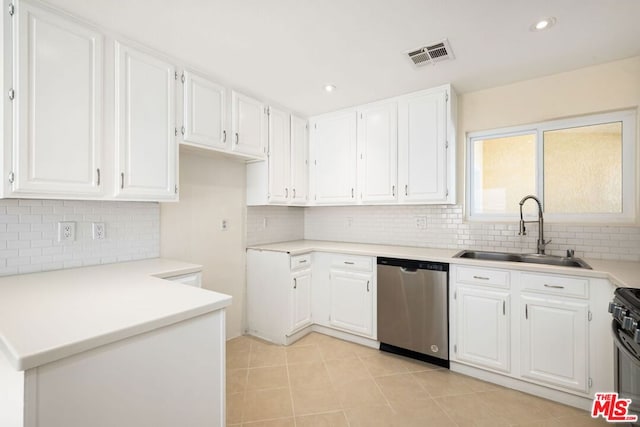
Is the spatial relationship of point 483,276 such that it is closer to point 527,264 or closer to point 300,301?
point 527,264

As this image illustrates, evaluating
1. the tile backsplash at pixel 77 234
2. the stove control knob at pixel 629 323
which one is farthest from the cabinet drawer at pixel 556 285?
the tile backsplash at pixel 77 234

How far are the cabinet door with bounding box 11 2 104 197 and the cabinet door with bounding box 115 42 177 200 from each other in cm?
13

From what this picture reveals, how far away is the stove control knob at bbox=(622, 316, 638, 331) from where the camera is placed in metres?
1.22

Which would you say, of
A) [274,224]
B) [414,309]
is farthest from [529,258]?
[274,224]

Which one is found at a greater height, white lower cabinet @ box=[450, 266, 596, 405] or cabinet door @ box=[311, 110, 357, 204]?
cabinet door @ box=[311, 110, 357, 204]

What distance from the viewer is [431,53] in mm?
2146

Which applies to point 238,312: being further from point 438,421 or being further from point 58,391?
point 58,391

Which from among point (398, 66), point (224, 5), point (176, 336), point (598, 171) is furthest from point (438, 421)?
point (224, 5)

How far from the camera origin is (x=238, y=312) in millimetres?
3156

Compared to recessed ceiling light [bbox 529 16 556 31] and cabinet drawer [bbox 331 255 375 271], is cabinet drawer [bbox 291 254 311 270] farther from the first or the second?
recessed ceiling light [bbox 529 16 556 31]

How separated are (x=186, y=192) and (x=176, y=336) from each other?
1.82m

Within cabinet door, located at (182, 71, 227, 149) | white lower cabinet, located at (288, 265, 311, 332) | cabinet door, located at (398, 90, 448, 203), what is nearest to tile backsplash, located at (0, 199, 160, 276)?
cabinet door, located at (182, 71, 227, 149)

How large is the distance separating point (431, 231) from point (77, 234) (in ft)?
9.81

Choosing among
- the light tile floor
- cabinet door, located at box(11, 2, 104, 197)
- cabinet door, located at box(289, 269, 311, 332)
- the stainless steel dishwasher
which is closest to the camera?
cabinet door, located at box(11, 2, 104, 197)
